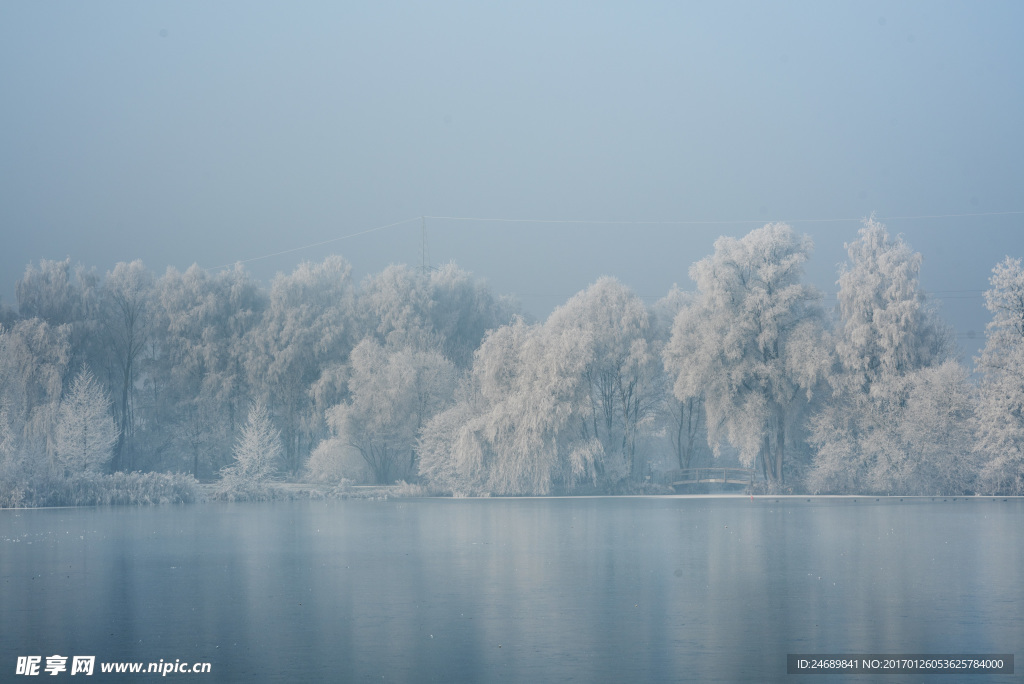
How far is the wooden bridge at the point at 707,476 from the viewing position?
51.8m

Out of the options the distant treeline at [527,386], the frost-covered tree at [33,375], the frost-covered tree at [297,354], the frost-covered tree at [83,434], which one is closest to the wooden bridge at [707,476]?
the distant treeline at [527,386]

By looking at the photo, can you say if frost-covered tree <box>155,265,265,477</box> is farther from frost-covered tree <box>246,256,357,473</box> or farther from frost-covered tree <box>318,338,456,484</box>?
frost-covered tree <box>318,338,456,484</box>

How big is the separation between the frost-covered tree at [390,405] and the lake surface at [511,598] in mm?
24020

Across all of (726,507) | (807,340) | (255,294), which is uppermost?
(255,294)

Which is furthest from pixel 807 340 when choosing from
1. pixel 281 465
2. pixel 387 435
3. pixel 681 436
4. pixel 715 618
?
pixel 715 618

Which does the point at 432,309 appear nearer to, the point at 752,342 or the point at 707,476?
the point at 707,476

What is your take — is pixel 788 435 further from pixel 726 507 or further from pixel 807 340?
pixel 726 507

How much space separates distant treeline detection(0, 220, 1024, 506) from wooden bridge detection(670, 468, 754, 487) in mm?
1286

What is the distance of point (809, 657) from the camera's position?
10.1m

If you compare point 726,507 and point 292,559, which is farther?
point 726,507

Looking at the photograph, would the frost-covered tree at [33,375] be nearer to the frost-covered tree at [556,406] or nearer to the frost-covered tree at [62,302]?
the frost-covered tree at [62,302]

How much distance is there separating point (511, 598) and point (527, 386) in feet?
109

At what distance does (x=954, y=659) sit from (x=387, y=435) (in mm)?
44089

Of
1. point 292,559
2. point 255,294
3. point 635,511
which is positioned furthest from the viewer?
point 255,294
